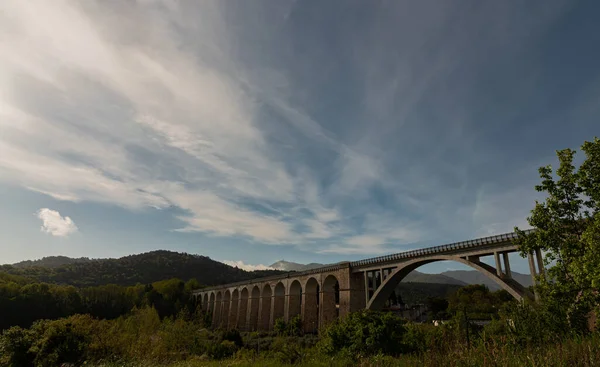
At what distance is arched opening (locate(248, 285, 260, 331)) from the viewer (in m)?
62.6

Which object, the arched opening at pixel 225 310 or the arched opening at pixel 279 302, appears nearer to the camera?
the arched opening at pixel 279 302

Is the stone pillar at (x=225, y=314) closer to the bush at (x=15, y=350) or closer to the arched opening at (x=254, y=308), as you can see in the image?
A: the arched opening at (x=254, y=308)

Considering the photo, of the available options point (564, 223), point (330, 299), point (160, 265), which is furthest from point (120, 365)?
point (160, 265)

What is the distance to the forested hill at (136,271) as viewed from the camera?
431ft

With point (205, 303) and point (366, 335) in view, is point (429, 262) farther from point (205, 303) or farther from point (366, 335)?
point (205, 303)

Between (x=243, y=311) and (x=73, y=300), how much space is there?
1527 inches

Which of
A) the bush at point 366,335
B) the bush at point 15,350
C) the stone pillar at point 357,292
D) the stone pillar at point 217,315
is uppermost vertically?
the stone pillar at point 357,292

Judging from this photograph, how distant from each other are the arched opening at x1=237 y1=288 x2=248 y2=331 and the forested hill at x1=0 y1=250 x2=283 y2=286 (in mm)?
81945

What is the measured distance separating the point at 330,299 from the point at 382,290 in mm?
9763

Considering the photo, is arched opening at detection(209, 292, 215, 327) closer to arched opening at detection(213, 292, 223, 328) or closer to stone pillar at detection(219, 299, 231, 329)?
arched opening at detection(213, 292, 223, 328)

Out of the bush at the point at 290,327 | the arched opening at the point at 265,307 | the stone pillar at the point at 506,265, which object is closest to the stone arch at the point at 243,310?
the arched opening at the point at 265,307

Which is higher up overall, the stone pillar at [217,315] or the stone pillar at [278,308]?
the stone pillar at [278,308]

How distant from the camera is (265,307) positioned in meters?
60.2

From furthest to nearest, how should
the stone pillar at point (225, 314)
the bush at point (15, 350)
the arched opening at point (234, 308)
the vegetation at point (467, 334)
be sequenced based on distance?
the stone pillar at point (225, 314) → the arched opening at point (234, 308) → the bush at point (15, 350) → the vegetation at point (467, 334)
